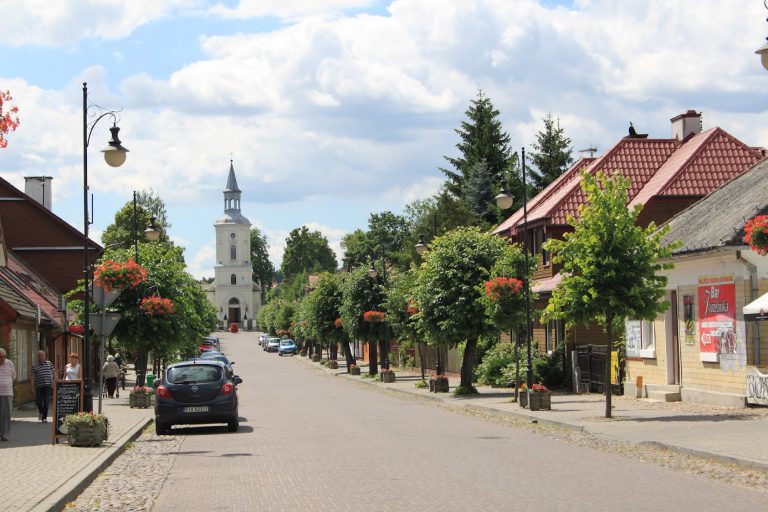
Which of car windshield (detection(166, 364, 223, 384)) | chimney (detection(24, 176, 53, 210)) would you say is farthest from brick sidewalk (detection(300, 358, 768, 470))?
chimney (detection(24, 176, 53, 210))

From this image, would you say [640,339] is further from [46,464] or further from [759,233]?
[46,464]

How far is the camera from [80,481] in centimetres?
1331

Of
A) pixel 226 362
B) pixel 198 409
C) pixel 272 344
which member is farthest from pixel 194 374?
pixel 272 344

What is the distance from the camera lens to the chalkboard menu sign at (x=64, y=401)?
62.4ft

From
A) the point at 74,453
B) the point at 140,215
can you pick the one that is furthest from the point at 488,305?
the point at 140,215

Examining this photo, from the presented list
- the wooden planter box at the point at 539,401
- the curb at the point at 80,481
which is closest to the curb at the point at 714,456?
the curb at the point at 80,481

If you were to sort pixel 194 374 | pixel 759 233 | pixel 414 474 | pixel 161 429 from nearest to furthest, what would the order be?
pixel 414 474, pixel 759 233, pixel 194 374, pixel 161 429

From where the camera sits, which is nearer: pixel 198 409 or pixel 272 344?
pixel 198 409

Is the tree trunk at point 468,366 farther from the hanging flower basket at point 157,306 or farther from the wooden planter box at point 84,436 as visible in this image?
the wooden planter box at point 84,436

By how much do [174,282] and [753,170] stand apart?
19866 mm

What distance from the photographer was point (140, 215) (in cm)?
10025

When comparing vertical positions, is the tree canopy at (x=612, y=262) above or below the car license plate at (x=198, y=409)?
above

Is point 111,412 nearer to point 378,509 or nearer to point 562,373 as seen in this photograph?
point 562,373

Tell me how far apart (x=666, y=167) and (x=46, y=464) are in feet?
97.5
